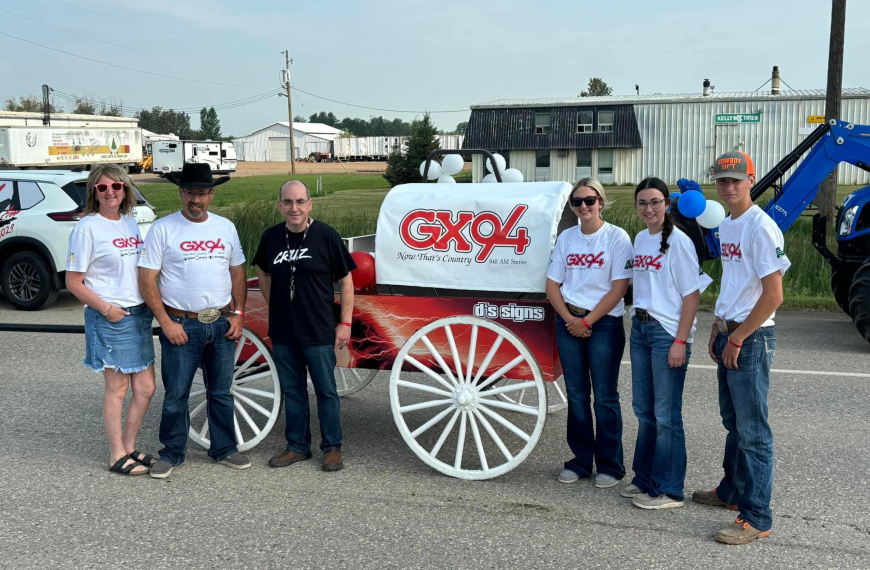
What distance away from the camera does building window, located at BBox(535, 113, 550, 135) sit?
41.4 meters

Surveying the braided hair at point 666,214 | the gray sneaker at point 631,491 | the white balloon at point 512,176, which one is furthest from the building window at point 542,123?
the gray sneaker at point 631,491

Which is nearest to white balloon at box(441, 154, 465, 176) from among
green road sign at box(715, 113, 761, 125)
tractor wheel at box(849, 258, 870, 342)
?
tractor wheel at box(849, 258, 870, 342)

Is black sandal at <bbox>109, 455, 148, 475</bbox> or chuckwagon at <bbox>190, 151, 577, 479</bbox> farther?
black sandal at <bbox>109, 455, 148, 475</bbox>

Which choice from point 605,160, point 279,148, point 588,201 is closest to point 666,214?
point 588,201

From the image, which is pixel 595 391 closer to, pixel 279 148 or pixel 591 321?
pixel 591 321

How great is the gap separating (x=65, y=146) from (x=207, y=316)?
1824 inches

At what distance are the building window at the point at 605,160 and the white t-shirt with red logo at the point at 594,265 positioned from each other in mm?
37809

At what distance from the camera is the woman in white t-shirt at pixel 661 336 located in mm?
4320

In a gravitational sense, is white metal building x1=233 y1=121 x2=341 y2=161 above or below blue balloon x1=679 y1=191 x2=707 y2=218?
above

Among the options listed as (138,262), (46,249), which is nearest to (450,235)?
(138,262)

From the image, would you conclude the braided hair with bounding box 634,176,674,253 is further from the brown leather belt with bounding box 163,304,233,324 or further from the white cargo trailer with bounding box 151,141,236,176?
the white cargo trailer with bounding box 151,141,236,176

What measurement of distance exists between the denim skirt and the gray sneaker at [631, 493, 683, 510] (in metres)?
3.00

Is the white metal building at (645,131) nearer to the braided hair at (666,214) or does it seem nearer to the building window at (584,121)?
the building window at (584,121)

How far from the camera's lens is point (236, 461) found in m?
5.23
